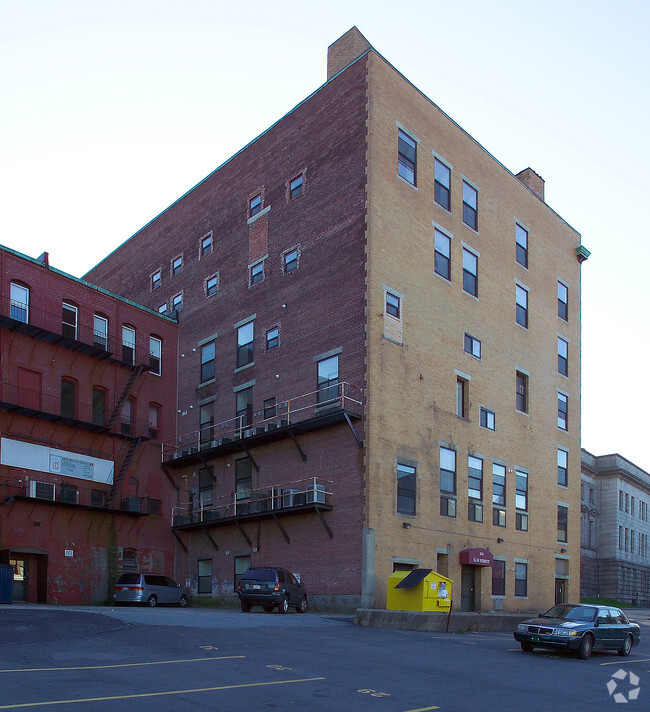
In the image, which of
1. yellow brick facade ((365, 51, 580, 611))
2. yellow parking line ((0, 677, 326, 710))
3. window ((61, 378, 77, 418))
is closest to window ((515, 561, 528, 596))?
yellow brick facade ((365, 51, 580, 611))

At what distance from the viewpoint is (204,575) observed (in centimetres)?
4016

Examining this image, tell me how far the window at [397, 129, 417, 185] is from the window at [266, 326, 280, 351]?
933 cm

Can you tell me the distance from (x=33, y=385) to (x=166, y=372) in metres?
8.75

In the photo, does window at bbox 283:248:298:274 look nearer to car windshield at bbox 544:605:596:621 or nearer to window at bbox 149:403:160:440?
window at bbox 149:403:160:440

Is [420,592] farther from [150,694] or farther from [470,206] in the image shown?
[470,206]

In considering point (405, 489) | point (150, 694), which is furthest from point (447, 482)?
point (150, 694)

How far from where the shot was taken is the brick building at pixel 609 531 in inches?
3105

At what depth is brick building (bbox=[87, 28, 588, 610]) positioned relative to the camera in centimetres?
3384

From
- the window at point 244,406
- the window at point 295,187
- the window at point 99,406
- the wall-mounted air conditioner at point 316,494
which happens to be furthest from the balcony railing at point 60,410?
the window at point 295,187

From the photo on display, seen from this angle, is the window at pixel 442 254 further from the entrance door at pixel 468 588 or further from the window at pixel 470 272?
the entrance door at pixel 468 588

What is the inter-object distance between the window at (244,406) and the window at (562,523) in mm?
18090

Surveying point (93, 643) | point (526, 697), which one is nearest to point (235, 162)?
point (93, 643)

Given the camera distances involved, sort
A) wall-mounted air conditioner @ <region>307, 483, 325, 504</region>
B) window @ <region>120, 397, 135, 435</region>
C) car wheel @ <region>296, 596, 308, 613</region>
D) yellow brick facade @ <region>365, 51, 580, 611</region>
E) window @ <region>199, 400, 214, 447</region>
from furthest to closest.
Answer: window @ <region>199, 400, 214, 447</region>
window @ <region>120, 397, 135, 435</region>
yellow brick facade @ <region>365, 51, 580, 611</region>
wall-mounted air conditioner @ <region>307, 483, 325, 504</region>
car wheel @ <region>296, 596, 308, 613</region>

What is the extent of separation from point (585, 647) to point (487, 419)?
1963 cm
